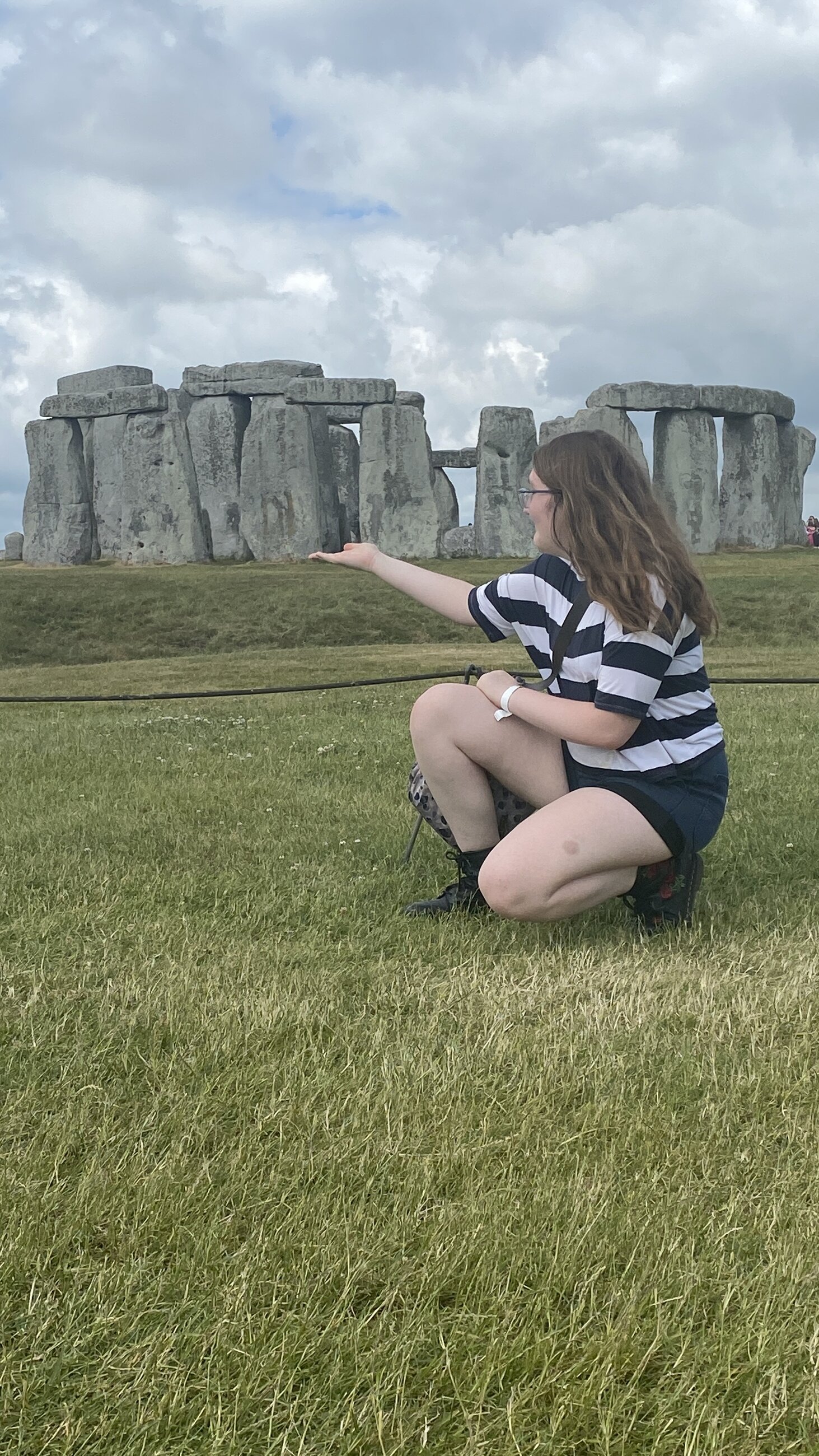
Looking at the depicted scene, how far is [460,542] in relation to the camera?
27.7m

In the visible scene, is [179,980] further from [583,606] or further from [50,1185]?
[583,606]

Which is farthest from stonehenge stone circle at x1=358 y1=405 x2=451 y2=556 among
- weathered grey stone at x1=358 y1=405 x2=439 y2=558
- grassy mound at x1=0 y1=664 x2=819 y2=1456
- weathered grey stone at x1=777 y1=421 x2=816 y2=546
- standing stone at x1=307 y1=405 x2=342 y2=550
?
grassy mound at x1=0 y1=664 x2=819 y2=1456

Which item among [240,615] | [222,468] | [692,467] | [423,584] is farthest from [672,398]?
[423,584]

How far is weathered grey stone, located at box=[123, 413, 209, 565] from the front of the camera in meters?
24.5

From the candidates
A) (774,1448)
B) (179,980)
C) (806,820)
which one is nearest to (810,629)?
(806,820)

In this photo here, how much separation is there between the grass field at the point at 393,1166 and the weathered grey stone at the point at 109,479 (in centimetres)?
2195

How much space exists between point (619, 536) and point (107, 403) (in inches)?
932

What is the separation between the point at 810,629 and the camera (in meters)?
16.1

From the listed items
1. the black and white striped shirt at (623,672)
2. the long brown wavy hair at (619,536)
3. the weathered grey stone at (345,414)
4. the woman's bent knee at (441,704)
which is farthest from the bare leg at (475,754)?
the weathered grey stone at (345,414)

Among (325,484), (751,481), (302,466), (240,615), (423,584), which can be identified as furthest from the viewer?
(325,484)

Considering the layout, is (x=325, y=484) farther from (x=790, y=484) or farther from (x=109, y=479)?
(x=790, y=484)

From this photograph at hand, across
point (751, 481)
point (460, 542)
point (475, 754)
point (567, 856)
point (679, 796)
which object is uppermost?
point (751, 481)

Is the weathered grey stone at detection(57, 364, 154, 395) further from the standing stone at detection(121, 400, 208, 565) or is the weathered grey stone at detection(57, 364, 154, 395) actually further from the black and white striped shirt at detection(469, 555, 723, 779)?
the black and white striped shirt at detection(469, 555, 723, 779)

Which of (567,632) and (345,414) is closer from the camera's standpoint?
(567,632)
